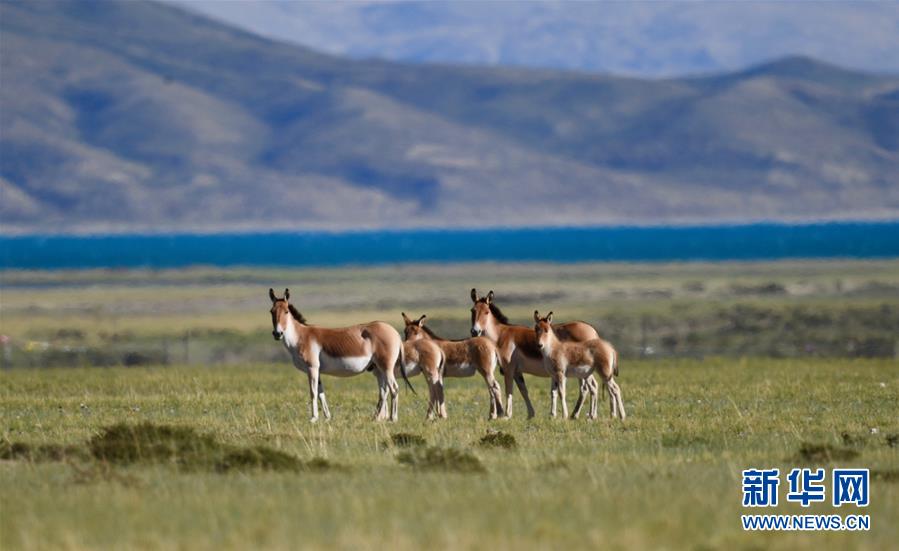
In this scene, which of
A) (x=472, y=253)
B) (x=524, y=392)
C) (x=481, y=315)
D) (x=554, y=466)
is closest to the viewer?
(x=554, y=466)

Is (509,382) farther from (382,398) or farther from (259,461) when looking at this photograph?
(259,461)

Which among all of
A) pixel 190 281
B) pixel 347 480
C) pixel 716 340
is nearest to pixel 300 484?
pixel 347 480

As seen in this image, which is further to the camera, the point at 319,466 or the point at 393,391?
the point at 393,391

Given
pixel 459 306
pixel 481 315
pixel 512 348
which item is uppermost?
pixel 481 315

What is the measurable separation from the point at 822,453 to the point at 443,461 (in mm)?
3872

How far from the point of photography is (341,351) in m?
24.3

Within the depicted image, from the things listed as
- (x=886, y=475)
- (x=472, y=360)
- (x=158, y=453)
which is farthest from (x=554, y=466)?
(x=472, y=360)

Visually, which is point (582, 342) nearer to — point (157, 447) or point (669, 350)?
point (157, 447)

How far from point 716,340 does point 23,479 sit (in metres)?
40.0

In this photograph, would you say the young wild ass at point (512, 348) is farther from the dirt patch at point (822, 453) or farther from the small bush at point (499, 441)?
the dirt patch at point (822, 453)

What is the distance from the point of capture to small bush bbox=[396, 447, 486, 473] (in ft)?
60.0

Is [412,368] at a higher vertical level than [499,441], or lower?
higher

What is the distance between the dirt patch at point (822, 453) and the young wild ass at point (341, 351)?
676 cm

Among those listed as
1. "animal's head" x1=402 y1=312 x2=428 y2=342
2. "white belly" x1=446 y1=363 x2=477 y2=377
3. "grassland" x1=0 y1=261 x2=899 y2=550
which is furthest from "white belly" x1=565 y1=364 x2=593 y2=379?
"animal's head" x1=402 y1=312 x2=428 y2=342
